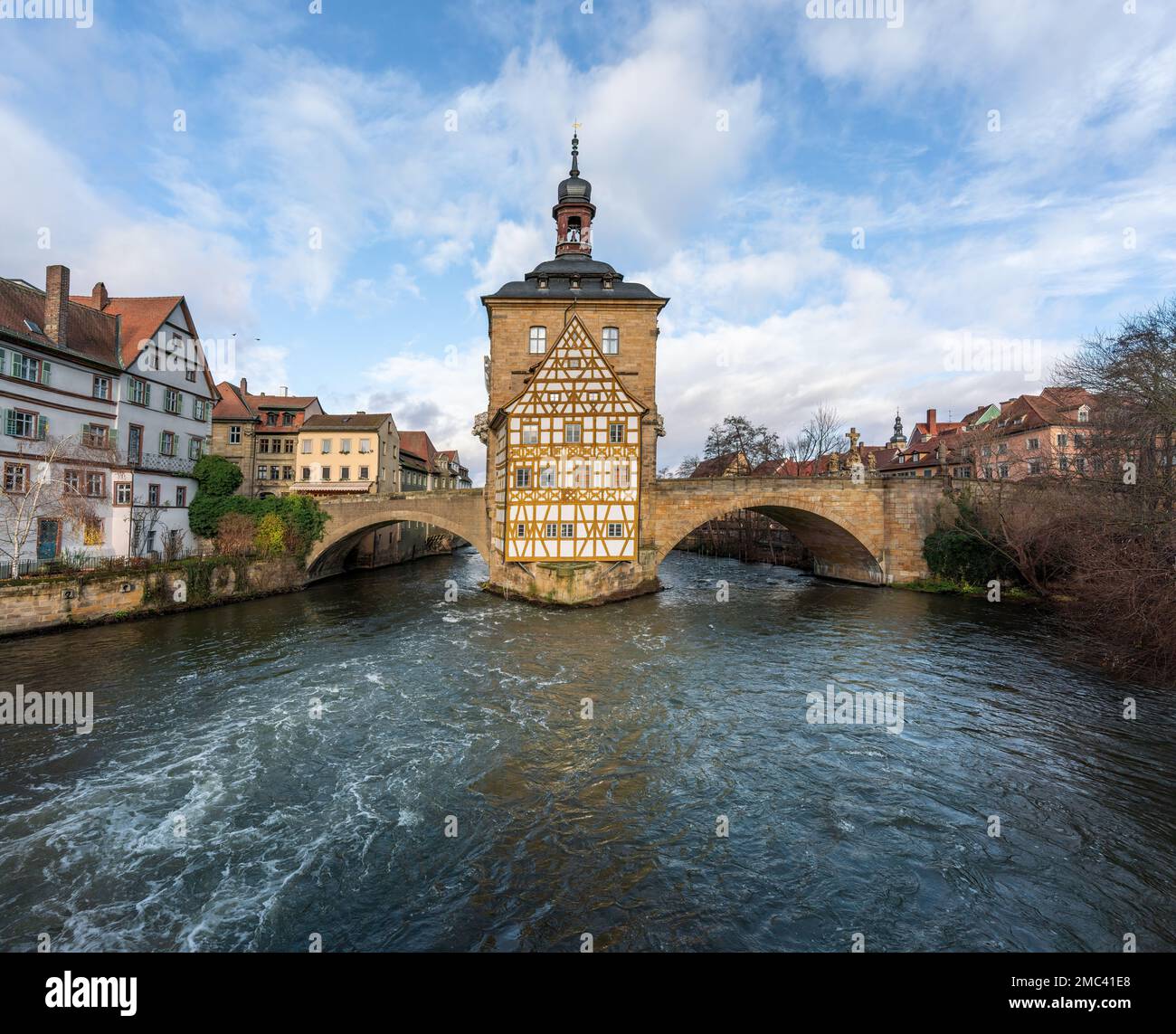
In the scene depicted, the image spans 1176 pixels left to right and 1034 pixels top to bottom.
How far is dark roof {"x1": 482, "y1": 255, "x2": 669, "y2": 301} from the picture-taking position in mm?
24281

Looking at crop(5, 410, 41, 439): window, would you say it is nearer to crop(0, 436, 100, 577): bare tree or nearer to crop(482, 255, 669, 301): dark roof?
crop(0, 436, 100, 577): bare tree

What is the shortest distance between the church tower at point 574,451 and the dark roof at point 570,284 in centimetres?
12

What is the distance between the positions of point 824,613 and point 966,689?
919 centimetres

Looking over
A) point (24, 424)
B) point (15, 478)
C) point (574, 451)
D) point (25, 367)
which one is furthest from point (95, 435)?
point (574, 451)

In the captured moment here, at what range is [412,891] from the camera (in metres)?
5.50

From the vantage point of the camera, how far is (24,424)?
1772 cm

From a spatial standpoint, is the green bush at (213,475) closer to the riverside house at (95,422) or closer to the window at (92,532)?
the riverside house at (95,422)

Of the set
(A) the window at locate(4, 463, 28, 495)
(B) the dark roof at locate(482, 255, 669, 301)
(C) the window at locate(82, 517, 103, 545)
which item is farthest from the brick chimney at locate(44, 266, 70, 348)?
(B) the dark roof at locate(482, 255, 669, 301)

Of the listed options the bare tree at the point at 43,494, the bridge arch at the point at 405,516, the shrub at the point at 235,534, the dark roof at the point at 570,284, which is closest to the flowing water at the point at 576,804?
the bare tree at the point at 43,494

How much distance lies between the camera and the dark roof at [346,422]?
3606 centimetres

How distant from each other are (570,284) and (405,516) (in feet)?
45.0

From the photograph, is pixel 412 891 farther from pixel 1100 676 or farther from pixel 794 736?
pixel 1100 676

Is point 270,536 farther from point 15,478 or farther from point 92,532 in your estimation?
point 15,478
